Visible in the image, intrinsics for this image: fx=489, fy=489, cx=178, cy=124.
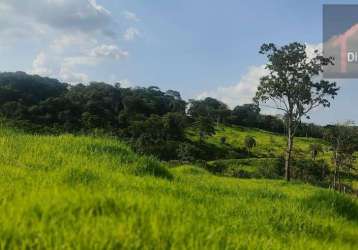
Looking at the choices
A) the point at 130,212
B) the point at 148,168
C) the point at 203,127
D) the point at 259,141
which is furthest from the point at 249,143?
the point at 130,212

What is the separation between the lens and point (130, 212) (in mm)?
4660

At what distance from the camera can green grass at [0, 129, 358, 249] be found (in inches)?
147

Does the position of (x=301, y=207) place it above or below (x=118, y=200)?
below

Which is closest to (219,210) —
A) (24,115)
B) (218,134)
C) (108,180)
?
(108,180)

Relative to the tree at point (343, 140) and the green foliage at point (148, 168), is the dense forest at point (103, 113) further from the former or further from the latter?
the green foliage at point (148, 168)

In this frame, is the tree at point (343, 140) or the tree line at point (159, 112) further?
the tree at point (343, 140)

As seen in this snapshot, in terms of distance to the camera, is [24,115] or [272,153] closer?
[24,115]

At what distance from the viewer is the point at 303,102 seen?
61156mm

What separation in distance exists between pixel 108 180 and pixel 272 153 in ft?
515

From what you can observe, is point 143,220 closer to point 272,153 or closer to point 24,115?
point 24,115

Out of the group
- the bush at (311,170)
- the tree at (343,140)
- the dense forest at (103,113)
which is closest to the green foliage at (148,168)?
the dense forest at (103,113)

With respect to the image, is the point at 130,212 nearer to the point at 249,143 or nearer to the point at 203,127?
the point at 203,127

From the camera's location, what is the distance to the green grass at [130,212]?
3746 millimetres

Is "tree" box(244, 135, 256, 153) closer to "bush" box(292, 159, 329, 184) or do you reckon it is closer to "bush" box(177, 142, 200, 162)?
"bush" box(177, 142, 200, 162)
